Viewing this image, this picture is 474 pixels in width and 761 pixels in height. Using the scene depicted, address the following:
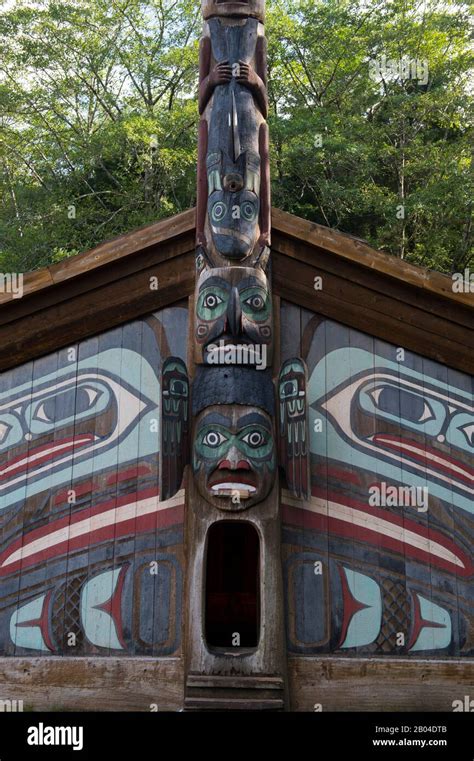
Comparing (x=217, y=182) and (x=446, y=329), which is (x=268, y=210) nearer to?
(x=217, y=182)

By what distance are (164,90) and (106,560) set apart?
16.0 m

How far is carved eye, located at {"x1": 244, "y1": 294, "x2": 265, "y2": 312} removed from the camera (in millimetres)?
6633

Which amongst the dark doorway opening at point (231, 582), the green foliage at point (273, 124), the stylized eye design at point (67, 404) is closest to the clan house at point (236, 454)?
the stylized eye design at point (67, 404)

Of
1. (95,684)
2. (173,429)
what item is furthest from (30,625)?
(173,429)

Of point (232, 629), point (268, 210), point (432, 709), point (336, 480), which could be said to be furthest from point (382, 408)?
point (232, 629)

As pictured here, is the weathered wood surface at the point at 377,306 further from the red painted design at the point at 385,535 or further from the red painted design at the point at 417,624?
the red painted design at the point at 417,624

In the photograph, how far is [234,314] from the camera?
21.5ft

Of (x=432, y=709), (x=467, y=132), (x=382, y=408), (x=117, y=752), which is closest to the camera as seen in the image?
(x=117, y=752)

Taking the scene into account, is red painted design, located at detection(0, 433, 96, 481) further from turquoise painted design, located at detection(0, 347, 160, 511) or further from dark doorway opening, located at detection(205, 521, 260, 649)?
dark doorway opening, located at detection(205, 521, 260, 649)

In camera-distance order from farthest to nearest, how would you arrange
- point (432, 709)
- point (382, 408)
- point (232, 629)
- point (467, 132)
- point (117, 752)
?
point (467, 132) → point (232, 629) → point (382, 408) → point (432, 709) → point (117, 752)

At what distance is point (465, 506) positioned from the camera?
694cm

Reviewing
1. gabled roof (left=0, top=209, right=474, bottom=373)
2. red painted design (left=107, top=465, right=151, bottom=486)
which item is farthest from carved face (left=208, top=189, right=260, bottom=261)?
red painted design (left=107, top=465, right=151, bottom=486)

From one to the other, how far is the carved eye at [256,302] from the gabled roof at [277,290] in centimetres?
58

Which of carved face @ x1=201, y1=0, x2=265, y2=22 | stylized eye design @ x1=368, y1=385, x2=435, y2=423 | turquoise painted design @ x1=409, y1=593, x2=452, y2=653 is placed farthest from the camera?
carved face @ x1=201, y1=0, x2=265, y2=22
